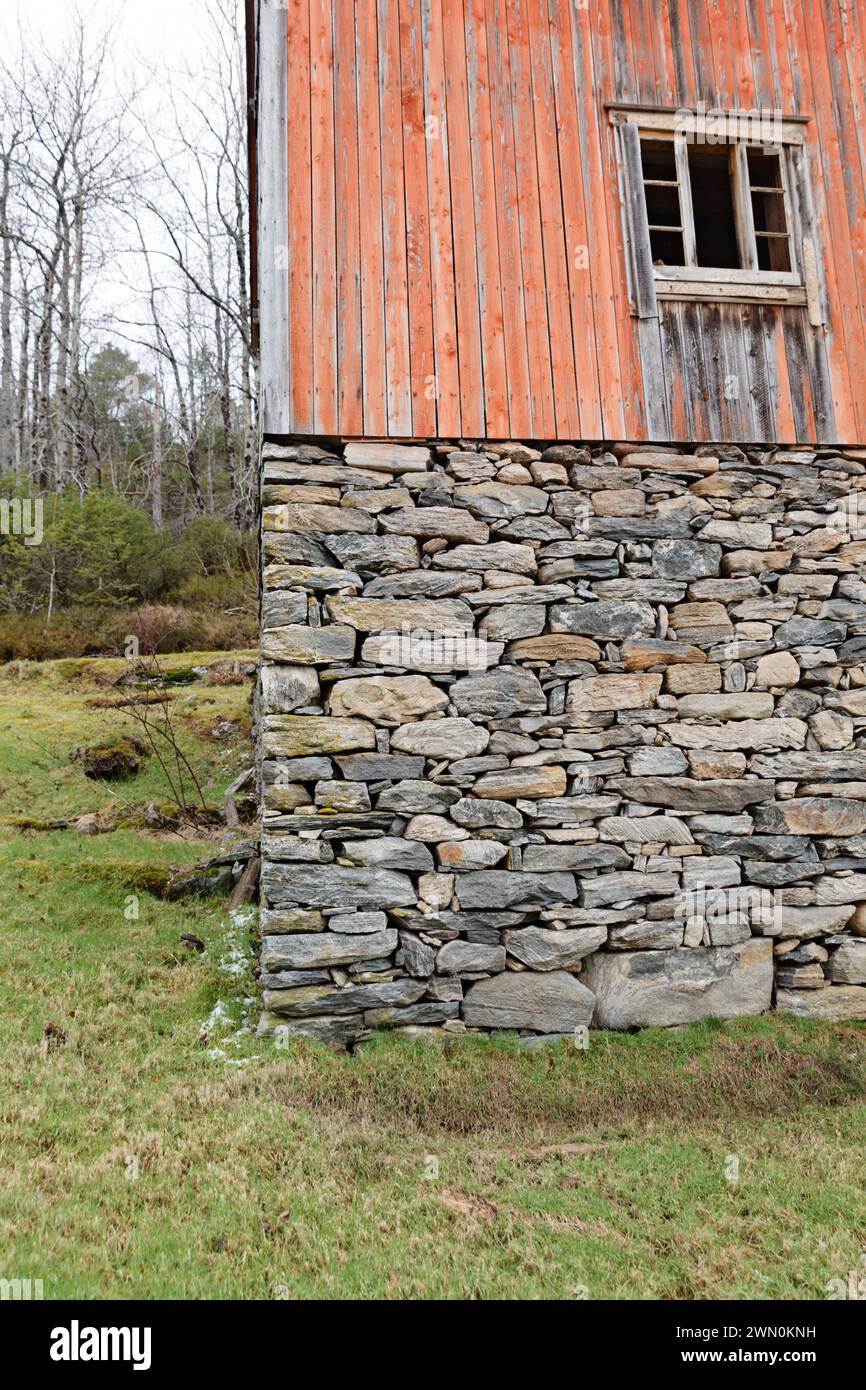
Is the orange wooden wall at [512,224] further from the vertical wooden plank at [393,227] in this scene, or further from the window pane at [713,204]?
the window pane at [713,204]

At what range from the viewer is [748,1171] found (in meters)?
4.12

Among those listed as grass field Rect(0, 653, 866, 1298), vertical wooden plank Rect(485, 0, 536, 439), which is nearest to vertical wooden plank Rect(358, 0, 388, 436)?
Result: vertical wooden plank Rect(485, 0, 536, 439)

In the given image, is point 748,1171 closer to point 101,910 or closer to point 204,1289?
point 204,1289

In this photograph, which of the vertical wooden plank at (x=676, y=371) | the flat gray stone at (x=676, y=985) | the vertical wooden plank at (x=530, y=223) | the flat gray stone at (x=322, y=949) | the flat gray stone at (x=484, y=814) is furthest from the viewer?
the vertical wooden plank at (x=676, y=371)

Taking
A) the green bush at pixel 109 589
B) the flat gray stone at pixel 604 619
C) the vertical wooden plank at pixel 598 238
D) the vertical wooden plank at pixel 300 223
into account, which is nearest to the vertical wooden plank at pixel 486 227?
the vertical wooden plank at pixel 598 238

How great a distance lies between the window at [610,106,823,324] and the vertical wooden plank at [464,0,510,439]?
0.92 metres

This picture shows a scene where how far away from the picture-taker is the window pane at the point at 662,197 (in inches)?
247

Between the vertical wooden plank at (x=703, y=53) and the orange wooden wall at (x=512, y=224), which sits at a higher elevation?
the vertical wooden plank at (x=703, y=53)

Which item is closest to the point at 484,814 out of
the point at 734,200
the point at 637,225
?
the point at 637,225

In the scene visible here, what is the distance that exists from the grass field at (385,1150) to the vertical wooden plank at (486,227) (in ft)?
12.7

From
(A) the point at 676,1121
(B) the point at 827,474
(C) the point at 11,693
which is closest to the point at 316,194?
(B) the point at 827,474

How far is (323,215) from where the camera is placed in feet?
18.5

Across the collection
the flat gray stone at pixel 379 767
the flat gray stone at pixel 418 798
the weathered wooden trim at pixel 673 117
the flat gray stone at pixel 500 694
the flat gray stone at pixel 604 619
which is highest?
the weathered wooden trim at pixel 673 117

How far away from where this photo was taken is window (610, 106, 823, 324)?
236 inches
